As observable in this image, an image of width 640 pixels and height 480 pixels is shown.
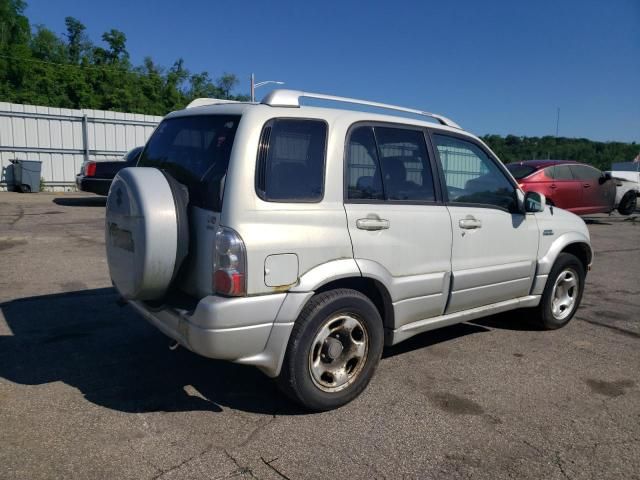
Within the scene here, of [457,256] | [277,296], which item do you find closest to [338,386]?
[277,296]

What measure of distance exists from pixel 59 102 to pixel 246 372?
32957 millimetres

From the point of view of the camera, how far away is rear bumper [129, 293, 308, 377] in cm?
292

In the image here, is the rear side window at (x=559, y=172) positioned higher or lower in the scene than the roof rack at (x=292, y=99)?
lower

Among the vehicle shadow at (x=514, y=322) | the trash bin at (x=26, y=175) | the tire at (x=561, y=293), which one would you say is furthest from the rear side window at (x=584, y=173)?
the trash bin at (x=26, y=175)

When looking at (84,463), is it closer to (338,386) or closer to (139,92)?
(338,386)

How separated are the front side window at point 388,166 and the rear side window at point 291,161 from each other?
24 centimetres

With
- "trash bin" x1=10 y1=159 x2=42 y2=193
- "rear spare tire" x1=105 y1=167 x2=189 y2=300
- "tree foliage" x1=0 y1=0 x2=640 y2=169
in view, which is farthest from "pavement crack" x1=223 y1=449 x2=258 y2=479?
"tree foliage" x1=0 y1=0 x2=640 y2=169

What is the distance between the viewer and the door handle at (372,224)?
3.43 m

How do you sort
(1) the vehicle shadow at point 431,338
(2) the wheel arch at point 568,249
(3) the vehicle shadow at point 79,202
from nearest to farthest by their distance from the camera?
(1) the vehicle shadow at point 431,338
(2) the wheel arch at point 568,249
(3) the vehicle shadow at point 79,202

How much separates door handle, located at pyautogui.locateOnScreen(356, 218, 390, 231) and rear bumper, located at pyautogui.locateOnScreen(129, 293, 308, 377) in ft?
2.04

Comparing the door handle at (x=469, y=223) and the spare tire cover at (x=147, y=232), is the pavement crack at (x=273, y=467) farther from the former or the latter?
the door handle at (x=469, y=223)

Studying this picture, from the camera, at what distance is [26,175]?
1777cm

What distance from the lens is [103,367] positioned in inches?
157

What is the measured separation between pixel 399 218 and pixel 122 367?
91.0 inches
